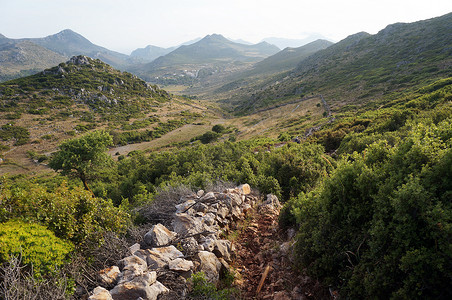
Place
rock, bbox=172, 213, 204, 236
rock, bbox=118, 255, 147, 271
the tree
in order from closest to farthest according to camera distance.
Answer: rock, bbox=118, 255, 147, 271 → rock, bbox=172, 213, 204, 236 → the tree

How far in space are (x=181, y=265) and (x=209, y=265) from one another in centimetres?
76

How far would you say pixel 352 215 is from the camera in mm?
4234

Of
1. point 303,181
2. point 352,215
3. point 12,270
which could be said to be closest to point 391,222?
point 352,215

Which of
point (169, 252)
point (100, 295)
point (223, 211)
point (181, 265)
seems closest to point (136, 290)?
point (100, 295)

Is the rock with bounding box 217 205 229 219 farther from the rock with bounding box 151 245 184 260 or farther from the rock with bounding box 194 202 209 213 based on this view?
the rock with bounding box 151 245 184 260

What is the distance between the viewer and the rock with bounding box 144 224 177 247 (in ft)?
17.5

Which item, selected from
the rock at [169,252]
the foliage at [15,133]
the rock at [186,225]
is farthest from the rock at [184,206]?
the foliage at [15,133]

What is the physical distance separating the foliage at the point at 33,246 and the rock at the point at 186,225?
2.58m

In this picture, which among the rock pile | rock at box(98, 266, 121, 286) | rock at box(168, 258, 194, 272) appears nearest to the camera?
the rock pile

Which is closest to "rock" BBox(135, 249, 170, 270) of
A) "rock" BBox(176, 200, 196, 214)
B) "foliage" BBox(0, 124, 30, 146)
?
"rock" BBox(176, 200, 196, 214)

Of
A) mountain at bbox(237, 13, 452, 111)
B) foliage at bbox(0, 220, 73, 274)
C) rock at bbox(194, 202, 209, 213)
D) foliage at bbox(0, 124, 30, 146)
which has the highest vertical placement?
mountain at bbox(237, 13, 452, 111)

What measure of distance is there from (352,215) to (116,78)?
10240 centimetres

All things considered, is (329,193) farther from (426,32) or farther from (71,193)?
(426,32)

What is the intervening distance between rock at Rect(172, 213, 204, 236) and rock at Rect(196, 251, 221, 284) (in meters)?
0.90
